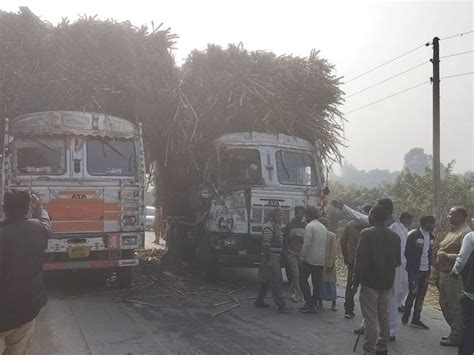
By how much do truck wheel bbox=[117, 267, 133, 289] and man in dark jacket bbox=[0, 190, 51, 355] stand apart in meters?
4.82

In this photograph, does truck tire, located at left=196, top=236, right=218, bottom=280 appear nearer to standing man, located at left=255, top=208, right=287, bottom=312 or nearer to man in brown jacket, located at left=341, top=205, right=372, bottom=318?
standing man, located at left=255, top=208, right=287, bottom=312

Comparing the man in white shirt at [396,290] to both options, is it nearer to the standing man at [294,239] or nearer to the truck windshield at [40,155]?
the standing man at [294,239]

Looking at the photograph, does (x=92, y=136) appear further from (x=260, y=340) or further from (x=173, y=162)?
(x=260, y=340)

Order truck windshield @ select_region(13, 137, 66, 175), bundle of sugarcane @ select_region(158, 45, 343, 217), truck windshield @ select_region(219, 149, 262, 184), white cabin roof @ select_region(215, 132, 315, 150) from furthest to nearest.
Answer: bundle of sugarcane @ select_region(158, 45, 343, 217)
white cabin roof @ select_region(215, 132, 315, 150)
truck windshield @ select_region(219, 149, 262, 184)
truck windshield @ select_region(13, 137, 66, 175)

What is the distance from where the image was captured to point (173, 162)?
36.2 feet

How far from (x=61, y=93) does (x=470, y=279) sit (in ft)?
24.6

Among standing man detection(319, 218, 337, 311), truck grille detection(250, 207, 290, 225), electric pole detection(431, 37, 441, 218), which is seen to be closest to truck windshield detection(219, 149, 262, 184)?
truck grille detection(250, 207, 290, 225)

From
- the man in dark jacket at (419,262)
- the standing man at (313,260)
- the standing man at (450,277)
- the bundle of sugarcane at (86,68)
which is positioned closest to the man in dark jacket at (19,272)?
the standing man at (313,260)

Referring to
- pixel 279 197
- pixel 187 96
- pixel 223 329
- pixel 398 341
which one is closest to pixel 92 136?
pixel 187 96

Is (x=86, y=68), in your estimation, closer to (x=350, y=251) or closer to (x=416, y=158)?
(x=350, y=251)

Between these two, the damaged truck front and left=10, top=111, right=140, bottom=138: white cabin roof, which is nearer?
left=10, top=111, right=140, bottom=138: white cabin roof

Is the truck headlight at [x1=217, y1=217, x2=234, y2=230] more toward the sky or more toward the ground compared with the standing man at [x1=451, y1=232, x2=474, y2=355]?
more toward the sky

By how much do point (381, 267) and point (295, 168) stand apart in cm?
480

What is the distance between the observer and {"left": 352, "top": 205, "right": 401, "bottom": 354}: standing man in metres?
5.16
